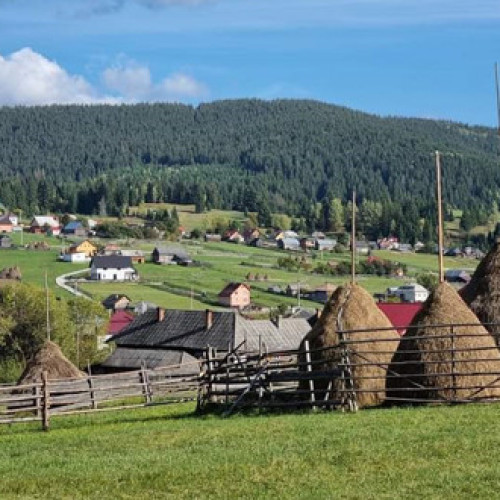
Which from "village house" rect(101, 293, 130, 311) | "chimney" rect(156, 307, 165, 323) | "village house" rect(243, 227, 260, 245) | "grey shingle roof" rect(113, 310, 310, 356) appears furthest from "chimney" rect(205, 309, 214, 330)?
"village house" rect(243, 227, 260, 245)

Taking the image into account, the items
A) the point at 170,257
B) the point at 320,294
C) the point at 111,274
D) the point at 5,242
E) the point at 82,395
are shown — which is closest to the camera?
the point at 82,395

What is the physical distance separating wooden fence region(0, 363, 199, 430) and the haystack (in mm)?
5220

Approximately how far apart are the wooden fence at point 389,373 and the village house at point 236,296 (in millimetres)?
77682

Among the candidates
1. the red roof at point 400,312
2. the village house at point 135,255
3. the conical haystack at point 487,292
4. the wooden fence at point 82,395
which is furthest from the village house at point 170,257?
the conical haystack at point 487,292

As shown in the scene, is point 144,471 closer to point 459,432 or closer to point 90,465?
point 90,465

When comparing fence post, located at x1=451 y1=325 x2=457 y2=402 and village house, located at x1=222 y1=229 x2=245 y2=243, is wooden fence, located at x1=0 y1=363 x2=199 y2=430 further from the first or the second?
village house, located at x1=222 y1=229 x2=245 y2=243

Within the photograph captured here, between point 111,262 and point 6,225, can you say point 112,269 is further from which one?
point 6,225

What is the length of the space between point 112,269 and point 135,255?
21131 mm

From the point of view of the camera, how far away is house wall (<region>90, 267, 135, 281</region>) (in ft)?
407

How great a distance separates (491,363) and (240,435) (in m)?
6.40

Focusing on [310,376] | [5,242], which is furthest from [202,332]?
[5,242]

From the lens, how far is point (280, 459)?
1535cm

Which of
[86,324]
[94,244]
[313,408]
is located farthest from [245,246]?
[313,408]

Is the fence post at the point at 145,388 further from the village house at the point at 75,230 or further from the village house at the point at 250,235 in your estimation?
the village house at the point at 250,235
